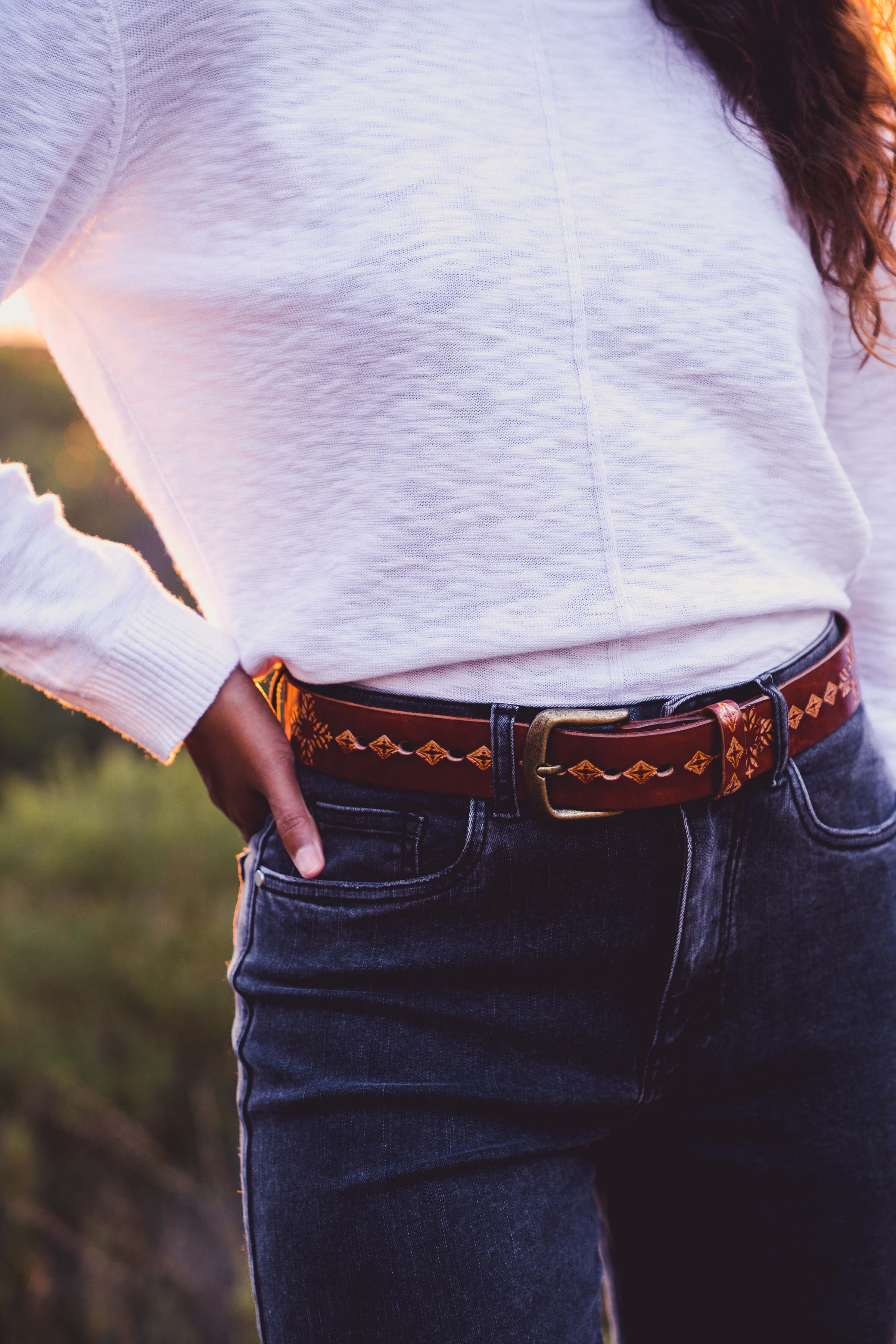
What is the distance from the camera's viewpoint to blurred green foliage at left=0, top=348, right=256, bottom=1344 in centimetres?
259

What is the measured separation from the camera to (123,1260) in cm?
270

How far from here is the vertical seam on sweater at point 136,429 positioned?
893 mm

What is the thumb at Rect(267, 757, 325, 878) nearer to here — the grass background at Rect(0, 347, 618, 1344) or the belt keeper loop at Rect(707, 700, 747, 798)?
the belt keeper loop at Rect(707, 700, 747, 798)

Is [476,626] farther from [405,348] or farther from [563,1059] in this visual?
[563,1059]

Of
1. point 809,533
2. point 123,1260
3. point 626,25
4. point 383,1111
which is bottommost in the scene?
point 123,1260

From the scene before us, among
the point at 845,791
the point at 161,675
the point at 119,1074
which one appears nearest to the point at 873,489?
the point at 845,791

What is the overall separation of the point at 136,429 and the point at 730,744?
0.58 meters

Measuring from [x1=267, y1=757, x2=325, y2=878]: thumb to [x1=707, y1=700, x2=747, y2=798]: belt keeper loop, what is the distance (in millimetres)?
322

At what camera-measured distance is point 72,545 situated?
2.78 ft

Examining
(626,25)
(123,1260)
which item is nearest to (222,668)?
(626,25)

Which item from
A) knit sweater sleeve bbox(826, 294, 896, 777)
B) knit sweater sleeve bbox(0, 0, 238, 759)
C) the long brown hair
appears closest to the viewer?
knit sweater sleeve bbox(0, 0, 238, 759)

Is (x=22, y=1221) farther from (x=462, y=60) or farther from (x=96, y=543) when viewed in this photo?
(x=462, y=60)

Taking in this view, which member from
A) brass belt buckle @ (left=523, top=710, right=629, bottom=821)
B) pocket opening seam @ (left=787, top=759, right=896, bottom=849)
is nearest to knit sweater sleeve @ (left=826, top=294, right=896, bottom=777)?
pocket opening seam @ (left=787, top=759, right=896, bottom=849)

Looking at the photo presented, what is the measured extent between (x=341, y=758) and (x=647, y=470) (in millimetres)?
337
